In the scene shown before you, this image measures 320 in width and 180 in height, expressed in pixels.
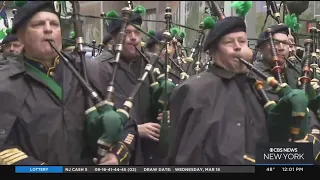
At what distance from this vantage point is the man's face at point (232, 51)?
8.31 ft

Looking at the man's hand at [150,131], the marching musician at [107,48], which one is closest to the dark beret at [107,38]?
the marching musician at [107,48]

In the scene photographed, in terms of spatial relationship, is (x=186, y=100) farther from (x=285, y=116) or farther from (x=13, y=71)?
(x=13, y=71)

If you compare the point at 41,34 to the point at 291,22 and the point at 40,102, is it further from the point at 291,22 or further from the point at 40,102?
the point at 291,22

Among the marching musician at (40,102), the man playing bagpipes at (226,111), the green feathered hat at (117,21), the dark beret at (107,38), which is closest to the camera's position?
the marching musician at (40,102)

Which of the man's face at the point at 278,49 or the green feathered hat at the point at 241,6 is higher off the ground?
the green feathered hat at the point at 241,6

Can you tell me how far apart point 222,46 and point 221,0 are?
0.78 metres

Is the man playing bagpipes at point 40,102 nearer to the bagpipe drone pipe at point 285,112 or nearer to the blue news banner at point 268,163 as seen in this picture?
the blue news banner at point 268,163

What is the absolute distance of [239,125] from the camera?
2.43 metres

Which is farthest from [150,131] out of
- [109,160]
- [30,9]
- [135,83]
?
[30,9]

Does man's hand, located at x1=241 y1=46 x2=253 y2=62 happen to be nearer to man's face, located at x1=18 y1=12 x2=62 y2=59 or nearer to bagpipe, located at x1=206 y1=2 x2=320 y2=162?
bagpipe, located at x1=206 y1=2 x2=320 y2=162

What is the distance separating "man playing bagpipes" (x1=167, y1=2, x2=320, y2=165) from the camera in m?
2.39

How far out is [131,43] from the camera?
3.28 metres

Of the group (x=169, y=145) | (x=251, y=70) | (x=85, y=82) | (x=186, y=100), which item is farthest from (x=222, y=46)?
(x=85, y=82)

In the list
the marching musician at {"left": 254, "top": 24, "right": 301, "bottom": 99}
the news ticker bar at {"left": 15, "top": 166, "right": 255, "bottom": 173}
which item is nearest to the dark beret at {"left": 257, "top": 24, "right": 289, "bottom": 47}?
the marching musician at {"left": 254, "top": 24, "right": 301, "bottom": 99}
